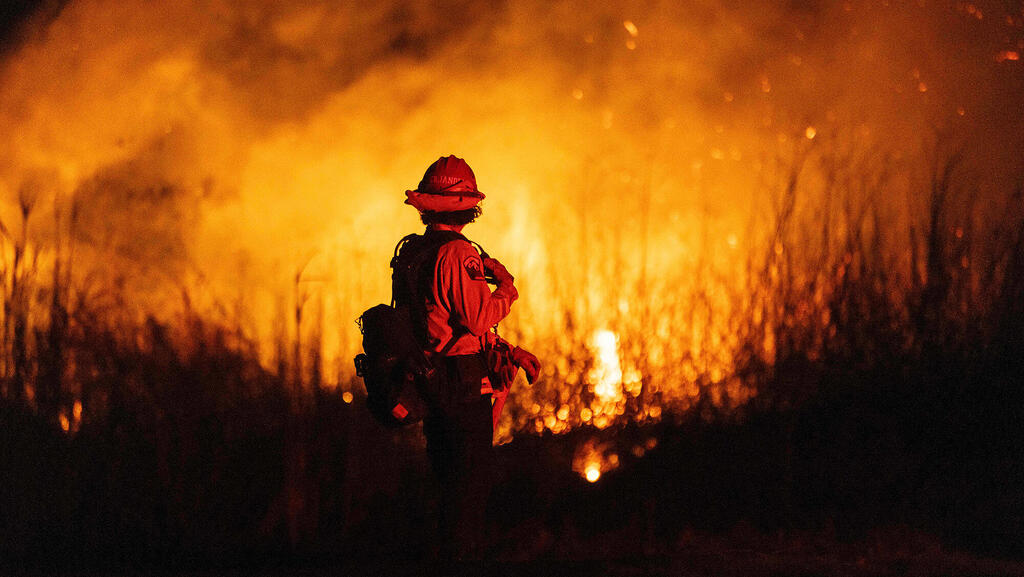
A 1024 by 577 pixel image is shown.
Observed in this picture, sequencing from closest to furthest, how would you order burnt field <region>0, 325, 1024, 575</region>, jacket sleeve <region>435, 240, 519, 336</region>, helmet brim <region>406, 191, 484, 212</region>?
jacket sleeve <region>435, 240, 519, 336</region> < helmet brim <region>406, 191, 484, 212</region> < burnt field <region>0, 325, 1024, 575</region>

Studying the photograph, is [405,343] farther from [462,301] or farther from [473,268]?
[473,268]

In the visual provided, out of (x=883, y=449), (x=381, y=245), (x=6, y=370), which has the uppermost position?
(x=381, y=245)

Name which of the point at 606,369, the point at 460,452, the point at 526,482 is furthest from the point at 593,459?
the point at 460,452

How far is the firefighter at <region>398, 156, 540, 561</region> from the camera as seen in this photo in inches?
170

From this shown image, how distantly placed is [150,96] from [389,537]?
401 cm

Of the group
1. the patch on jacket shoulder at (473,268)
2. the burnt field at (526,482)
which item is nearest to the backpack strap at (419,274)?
the patch on jacket shoulder at (473,268)

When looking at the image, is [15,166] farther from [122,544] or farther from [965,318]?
[965,318]

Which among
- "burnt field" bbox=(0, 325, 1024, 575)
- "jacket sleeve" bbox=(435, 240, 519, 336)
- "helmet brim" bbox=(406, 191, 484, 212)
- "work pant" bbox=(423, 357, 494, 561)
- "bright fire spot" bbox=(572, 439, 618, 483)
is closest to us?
"jacket sleeve" bbox=(435, 240, 519, 336)

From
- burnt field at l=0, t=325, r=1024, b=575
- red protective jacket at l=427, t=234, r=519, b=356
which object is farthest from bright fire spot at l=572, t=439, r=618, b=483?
red protective jacket at l=427, t=234, r=519, b=356

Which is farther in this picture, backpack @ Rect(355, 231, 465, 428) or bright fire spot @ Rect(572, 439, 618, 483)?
bright fire spot @ Rect(572, 439, 618, 483)

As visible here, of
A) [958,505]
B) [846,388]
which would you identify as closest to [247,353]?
[846,388]

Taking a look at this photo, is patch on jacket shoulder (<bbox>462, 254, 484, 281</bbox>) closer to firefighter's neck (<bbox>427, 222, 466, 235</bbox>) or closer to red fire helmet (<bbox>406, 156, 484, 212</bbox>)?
firefighter's neck (<bbox>427, 222, 466, 235</bbox>)

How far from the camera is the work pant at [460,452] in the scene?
4.39 meters

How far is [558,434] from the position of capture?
735 centimetres
